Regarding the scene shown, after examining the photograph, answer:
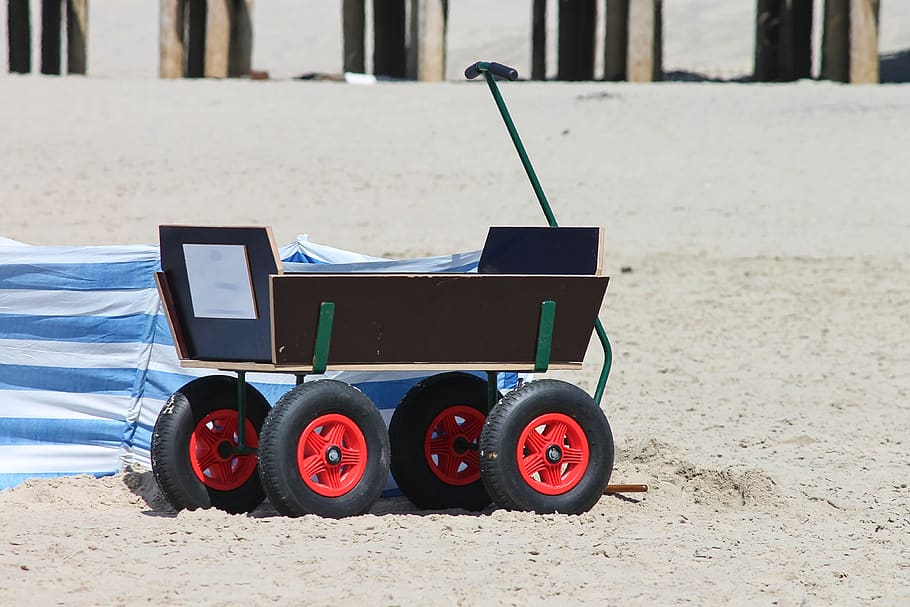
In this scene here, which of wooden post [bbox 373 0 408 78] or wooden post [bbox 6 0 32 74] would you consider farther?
wooden post [bbox 6 0 32 74]

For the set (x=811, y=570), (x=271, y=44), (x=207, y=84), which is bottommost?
(x=811, y=570)

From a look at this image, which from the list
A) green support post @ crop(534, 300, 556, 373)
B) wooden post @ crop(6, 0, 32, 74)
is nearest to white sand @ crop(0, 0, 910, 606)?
green support post @ crop(534, 300, 556, 373)

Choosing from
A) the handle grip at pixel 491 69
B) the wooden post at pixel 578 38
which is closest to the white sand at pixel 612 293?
the handle grip at pixel 491 69

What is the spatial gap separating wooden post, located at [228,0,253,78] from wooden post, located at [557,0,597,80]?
8.42 m

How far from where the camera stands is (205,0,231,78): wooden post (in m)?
16.1

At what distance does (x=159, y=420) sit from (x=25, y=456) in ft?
3.20

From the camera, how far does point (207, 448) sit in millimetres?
5254

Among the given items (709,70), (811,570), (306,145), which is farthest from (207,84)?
(709,70)

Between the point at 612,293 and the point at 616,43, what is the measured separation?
24.0 feet

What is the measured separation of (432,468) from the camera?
5531 millimetres

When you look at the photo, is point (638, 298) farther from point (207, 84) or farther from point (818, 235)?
point (207, 84)

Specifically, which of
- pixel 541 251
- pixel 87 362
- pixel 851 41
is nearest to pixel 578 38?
pixel 851 41

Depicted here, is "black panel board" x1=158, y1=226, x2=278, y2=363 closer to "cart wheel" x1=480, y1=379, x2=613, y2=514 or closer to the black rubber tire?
the black rubber tire

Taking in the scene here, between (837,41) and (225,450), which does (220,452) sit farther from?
(837,41)
